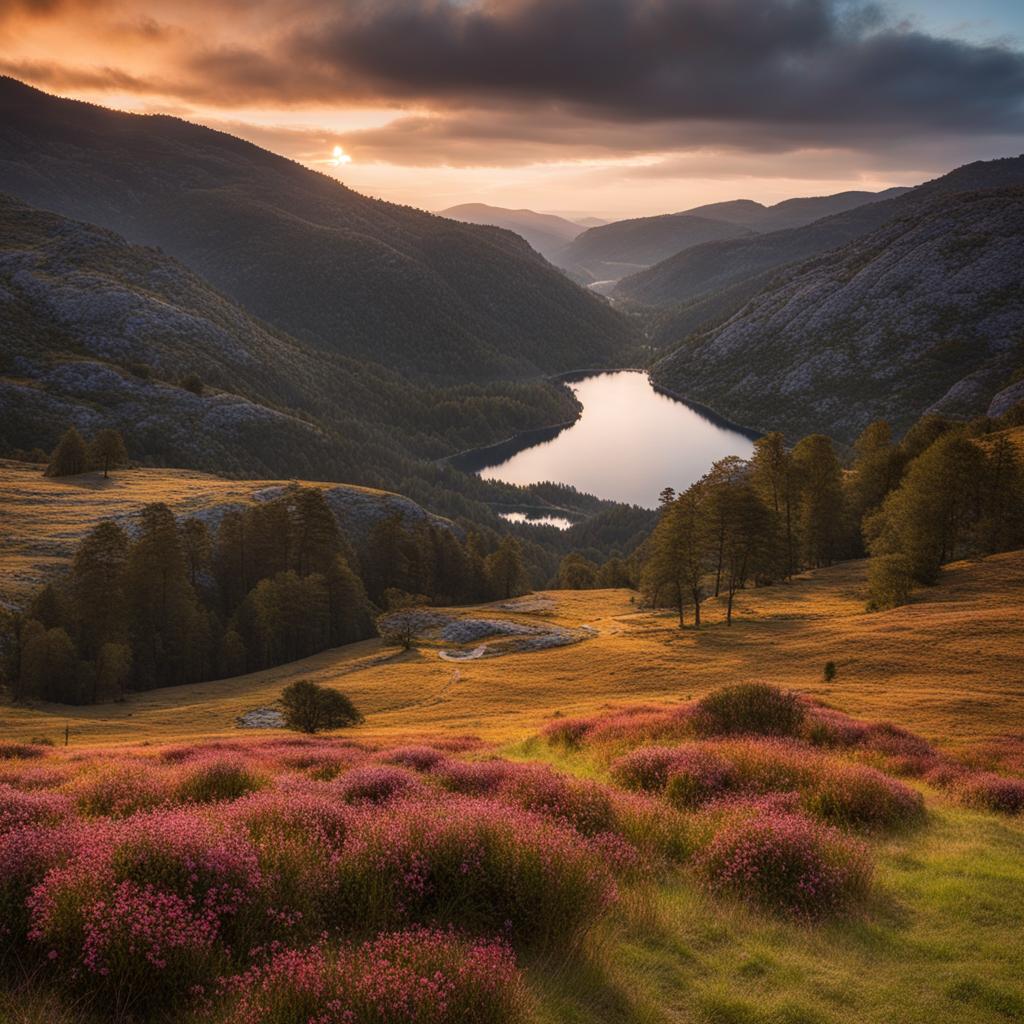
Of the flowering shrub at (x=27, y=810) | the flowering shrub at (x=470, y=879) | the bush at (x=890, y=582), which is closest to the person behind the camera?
the flowering shrub at (x=470, y=879)

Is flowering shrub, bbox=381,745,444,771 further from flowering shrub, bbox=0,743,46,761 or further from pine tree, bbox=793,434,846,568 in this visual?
pine tree, bbox=793,434,846,568

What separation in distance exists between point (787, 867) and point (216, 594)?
104 meters

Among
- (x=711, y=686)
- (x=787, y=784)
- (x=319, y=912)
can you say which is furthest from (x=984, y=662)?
(x=319, y=912)

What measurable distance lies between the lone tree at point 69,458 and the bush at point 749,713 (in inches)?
5746

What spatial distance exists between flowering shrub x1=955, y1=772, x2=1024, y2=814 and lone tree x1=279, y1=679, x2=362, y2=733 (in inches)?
1504

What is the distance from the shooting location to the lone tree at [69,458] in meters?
138

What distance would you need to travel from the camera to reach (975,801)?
19.1m

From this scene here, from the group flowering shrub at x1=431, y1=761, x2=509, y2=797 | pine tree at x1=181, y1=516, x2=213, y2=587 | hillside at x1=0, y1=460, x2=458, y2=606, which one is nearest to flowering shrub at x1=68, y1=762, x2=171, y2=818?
flowering shrub at x1=431, y1=761, x2=509, y2=797

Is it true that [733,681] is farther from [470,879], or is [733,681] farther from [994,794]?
[470,879]

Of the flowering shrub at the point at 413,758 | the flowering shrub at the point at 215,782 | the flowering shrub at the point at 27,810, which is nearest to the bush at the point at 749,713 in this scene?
the flowering shrub at the point at 413,758

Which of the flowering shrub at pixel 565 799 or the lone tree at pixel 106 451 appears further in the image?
the lone tree at pixel 106 451

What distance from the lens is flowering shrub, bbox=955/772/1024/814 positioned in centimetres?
1880

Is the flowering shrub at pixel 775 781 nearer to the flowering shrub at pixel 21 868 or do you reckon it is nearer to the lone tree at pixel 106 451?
the flowering shrub at pixel 21 868

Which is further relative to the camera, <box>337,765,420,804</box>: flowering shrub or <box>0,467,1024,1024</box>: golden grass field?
<box>337,765,420,804</box>: flowering shrub
